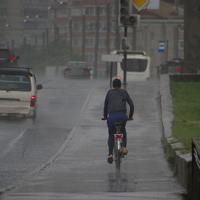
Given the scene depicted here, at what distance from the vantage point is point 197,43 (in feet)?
166

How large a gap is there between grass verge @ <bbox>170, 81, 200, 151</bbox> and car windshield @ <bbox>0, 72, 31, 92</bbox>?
4953 millimetres

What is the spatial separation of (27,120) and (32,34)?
134938 mm

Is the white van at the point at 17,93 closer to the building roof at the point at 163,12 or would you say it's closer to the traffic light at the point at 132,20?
the traffic light at the point at 132,20

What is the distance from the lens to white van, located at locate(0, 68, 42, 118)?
1435 inches

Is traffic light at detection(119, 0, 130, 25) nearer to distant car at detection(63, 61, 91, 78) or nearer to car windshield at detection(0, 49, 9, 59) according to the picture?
car windshield at detection(0, 49, 9, 59)

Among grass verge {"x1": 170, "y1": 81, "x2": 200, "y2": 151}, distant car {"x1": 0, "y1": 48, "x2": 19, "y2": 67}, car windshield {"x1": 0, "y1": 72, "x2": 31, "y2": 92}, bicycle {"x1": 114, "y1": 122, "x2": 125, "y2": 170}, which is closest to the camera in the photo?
bicycle {"x1": 114, "y1": 122, "x2": 125, "y2": 170}

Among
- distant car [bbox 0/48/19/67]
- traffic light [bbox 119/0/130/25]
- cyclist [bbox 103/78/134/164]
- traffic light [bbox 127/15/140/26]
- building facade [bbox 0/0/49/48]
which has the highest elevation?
traffic light [bbox 119/0/130/25]

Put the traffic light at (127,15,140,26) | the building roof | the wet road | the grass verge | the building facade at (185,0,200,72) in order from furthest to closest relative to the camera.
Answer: the building roof, the building facade at (185,0,200,72), the traffic light at (127,15,140,26), the grass verge, the wet road

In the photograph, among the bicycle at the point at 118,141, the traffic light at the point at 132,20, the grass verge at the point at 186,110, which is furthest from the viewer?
the traffic light at the point at 132,20

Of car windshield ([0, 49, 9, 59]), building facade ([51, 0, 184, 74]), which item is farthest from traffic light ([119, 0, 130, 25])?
building facade ([51, 0, 184, 74])

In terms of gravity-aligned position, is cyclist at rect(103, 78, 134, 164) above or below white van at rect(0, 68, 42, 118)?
above

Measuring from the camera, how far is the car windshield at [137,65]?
A: 71.1 m

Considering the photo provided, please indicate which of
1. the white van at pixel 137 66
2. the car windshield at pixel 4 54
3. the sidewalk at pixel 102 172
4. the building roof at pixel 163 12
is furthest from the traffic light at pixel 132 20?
the building roof at pixel 163 12

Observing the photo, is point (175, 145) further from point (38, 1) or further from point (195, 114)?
point (38, 1)
